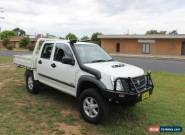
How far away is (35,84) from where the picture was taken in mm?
8656

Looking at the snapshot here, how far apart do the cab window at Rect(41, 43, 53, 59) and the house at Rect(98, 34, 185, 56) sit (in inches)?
1403

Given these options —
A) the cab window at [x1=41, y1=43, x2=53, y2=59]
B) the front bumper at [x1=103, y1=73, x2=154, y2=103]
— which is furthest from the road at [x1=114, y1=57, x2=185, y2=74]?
the front bumper at [x1=103, y1=73, x2=154, y2=103]

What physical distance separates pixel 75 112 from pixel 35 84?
2.37m

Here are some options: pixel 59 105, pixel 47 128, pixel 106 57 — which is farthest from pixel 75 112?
pixel 106 57

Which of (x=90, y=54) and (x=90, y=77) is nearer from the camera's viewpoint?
(x=90, y=77)

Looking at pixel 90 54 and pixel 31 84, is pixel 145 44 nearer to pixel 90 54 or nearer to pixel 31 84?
pixel 31 84

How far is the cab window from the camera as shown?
787cm

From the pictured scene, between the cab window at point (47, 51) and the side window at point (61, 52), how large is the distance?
414 millimetres

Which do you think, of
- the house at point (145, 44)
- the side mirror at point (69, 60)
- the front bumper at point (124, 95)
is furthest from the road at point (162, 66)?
the house at point (145, 44)

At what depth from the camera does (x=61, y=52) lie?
24.0 feet

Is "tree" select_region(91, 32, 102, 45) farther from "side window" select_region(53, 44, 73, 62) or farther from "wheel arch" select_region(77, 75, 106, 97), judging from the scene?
"wheel arch" select_region(77, 75, 106, 97)

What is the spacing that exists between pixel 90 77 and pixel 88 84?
0.29m

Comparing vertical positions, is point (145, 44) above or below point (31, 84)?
above

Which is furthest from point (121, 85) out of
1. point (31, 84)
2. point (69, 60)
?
point (31, 84)
